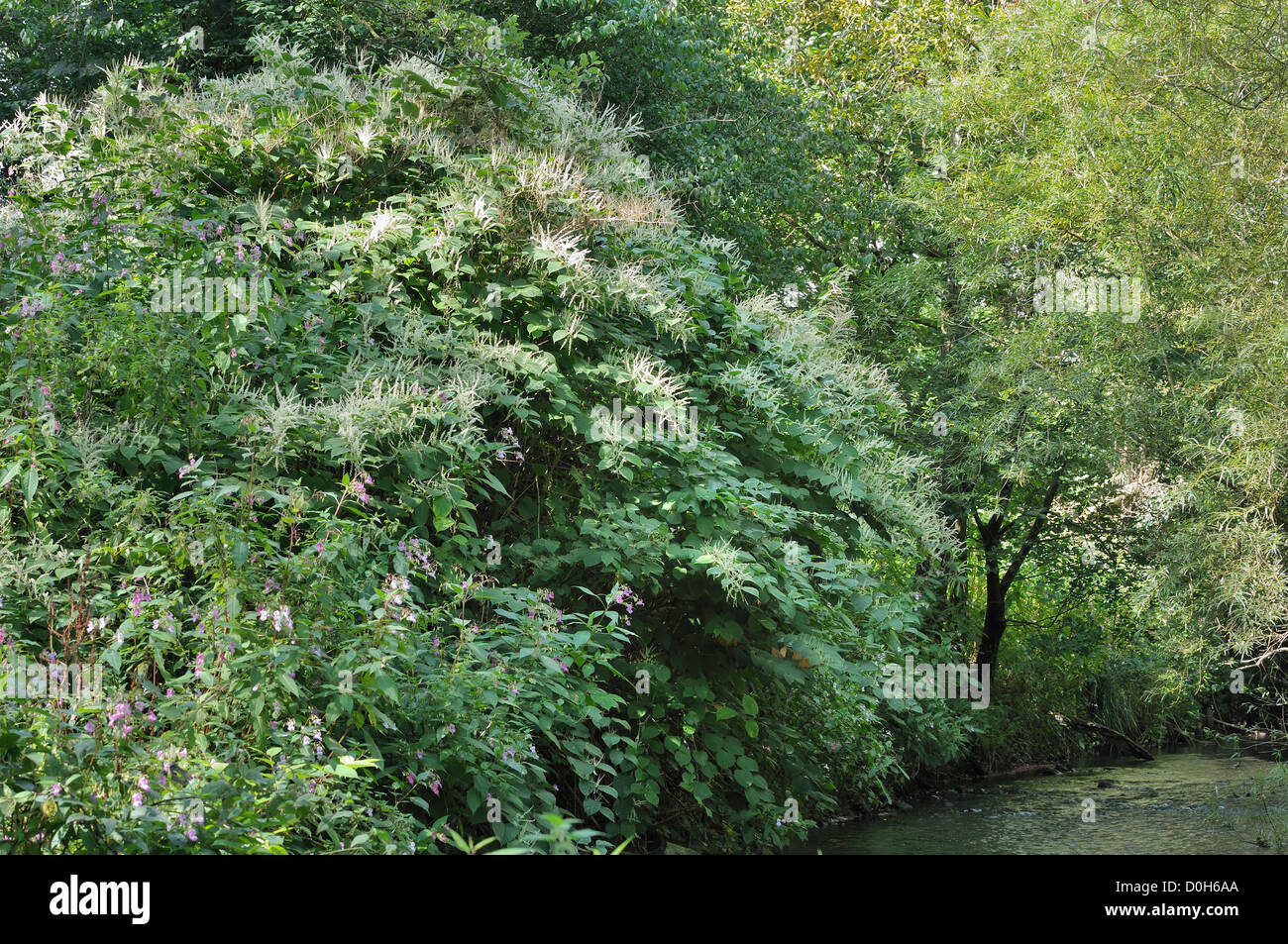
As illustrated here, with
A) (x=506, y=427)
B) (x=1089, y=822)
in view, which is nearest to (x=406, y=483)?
(x=506, y=427)

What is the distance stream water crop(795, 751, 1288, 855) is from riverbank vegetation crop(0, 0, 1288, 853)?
2.04ft

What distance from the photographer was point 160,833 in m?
2.32

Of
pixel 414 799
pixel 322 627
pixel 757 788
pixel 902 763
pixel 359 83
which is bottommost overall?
pixel 902 763

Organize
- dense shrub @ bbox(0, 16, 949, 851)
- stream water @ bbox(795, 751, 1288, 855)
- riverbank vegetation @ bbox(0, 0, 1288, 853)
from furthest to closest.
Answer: stream water @ bbox(795, 751, 1288, 855) → riverbank vegetation @ bbox(0, 0, 1288, 853) → dense shrub @ bbox(0, 16, 949, 851)

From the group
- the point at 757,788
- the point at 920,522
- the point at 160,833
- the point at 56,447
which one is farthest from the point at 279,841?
the point at 920,522

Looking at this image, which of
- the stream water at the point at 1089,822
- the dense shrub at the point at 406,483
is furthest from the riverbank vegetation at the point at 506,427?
the stream water at the point at 1089,822

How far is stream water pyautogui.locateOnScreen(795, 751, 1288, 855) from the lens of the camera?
328 inches

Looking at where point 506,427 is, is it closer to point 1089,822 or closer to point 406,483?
point 406,483

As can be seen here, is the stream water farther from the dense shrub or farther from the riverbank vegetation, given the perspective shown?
the dense shrub

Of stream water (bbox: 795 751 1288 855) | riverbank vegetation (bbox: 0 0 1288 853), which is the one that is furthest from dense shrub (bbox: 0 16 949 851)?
stream water (bbox: 795 751 1288 855)

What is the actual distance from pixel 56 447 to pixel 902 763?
8.62 meters

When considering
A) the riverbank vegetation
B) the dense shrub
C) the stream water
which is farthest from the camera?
the stream water
